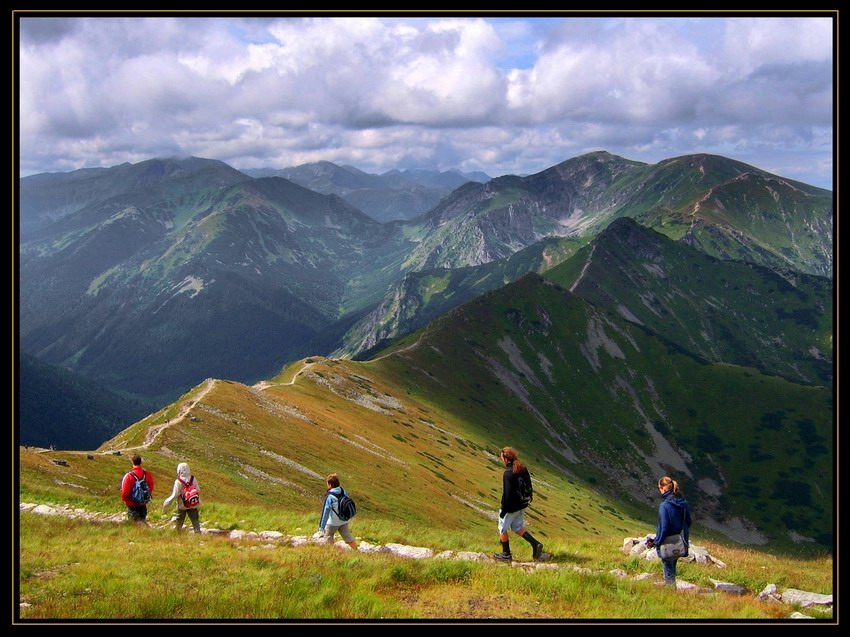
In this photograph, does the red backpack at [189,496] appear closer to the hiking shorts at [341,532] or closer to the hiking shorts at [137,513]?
the hiking shorts at [137,513]

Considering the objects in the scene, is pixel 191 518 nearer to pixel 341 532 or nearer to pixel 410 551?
pixel 341 532

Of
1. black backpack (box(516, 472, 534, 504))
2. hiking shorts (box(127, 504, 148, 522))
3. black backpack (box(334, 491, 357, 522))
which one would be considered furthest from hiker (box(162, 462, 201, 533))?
black backpack (box(516, 472, 534, 504))

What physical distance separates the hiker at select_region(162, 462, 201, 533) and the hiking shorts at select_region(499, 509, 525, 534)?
13345mm

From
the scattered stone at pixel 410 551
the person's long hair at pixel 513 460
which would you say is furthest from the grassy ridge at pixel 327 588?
the person's long hair at pixel 513 460

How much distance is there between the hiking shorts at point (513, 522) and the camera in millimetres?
20250

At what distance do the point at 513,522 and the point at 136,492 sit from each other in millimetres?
16506

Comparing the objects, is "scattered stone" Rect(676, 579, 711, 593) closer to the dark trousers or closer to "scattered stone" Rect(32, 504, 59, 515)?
the dark trousers

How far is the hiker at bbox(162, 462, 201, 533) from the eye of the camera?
78.9 ft

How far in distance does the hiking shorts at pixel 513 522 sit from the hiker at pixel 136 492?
1579cm

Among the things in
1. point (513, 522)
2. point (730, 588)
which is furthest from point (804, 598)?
point (513, 522)

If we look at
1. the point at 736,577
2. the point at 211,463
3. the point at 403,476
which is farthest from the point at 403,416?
the point at 736,577

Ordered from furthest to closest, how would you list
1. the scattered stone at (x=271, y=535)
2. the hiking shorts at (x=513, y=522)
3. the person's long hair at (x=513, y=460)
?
the scattered stone at (x=271, y=535)
the hiking shorts at (x=513, y=522)
the person's long hair at (x=513, y=460)

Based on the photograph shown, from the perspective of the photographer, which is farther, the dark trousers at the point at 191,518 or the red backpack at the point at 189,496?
the dark trousers at the point at 191,518
